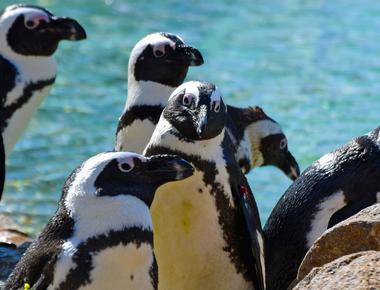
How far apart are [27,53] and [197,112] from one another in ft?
10.2

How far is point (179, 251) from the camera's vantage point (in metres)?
6.09

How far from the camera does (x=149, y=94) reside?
7777 mm

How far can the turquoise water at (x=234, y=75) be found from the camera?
10.8m

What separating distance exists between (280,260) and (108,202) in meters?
1.71

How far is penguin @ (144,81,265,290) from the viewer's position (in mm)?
6031

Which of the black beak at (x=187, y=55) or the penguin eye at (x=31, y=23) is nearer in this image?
the black beak at (x=187, y=55)

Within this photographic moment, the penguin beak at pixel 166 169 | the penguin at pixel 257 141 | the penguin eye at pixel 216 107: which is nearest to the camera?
the penguin beak at pixel 166 169

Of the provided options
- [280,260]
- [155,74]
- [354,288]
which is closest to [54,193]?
[155,74]

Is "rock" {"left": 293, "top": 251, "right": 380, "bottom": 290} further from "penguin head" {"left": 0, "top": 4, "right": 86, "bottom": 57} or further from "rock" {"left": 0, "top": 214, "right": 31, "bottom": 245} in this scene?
"penguin head" {"left": 0, "top": 4, "right": 86, "bottom": 57}

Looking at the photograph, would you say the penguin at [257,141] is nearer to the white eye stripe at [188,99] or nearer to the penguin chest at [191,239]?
the white eye stripe at [188,99]

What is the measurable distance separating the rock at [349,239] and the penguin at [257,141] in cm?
305

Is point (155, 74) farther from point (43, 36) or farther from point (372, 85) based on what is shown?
point (372, 85)

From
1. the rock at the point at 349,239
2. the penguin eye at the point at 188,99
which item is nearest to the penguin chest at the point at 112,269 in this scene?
the rock at the point at 349,239

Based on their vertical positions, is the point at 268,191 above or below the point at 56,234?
below
